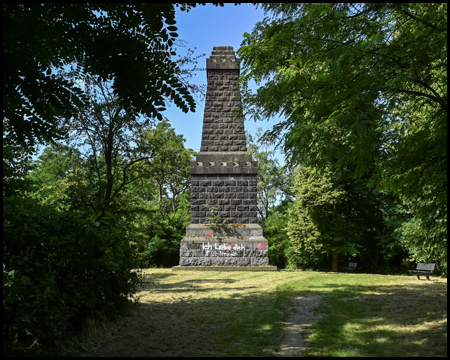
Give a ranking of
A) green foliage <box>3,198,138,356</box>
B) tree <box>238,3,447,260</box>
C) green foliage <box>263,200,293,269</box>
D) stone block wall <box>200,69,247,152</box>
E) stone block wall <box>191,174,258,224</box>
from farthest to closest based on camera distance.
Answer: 1. green foliage <box>263,200,293,269</box>
2. stone block wall <box>200,69,247,152</box>
3. stone block wall <box>191,174,258,224</box>
4. tree <box>238,3,447,260</box>
5. green foliage <box>3,198,138,356</box>

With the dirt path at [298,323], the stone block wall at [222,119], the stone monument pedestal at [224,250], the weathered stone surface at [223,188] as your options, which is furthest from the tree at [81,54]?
the stone block wall at [222,119]

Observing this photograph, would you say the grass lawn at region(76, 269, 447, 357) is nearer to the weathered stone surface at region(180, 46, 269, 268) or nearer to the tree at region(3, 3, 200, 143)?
the tree at region(3, 3, 200, 143)

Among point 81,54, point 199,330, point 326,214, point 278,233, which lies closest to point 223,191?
point 199,330

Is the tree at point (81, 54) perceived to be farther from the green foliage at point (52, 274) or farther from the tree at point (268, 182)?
the tree at point (268, 182)

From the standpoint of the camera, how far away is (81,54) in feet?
10.3

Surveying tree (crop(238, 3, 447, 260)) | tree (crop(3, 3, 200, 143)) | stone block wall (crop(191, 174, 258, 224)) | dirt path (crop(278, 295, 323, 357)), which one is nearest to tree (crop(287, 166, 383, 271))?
stone block wall (crop(191, 174, 258, 224))

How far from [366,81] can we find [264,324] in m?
3.79

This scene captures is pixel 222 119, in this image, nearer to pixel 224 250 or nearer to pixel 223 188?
pixel 223 188

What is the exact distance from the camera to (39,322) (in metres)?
3.83

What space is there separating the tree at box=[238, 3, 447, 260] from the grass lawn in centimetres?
165

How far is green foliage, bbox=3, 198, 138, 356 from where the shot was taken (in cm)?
365

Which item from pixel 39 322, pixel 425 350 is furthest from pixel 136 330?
pixel 425 350

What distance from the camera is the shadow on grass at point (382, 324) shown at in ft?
13.5

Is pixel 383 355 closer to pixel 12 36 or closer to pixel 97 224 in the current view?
pixel 97 224
